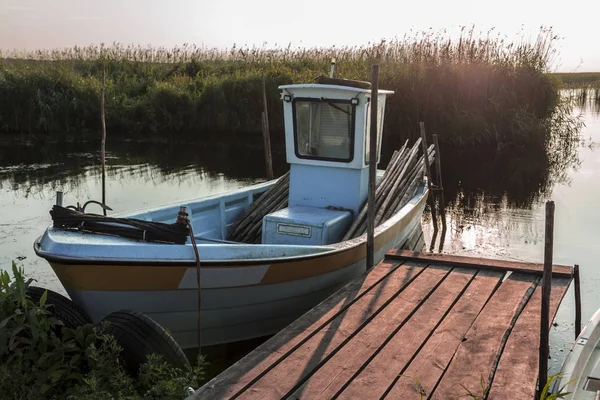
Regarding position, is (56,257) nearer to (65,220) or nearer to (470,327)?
(65,220)

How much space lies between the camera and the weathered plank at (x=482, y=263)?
6.51 meters

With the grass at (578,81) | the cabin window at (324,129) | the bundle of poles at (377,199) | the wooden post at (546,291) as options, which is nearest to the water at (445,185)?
the bundle of poles at (377,199)

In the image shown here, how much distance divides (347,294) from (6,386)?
9.38ft

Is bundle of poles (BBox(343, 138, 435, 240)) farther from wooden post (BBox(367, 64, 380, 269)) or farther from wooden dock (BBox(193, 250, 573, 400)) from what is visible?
wooden dock (BBox(193, 250, 573, 400))

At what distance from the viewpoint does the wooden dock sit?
4066 mm

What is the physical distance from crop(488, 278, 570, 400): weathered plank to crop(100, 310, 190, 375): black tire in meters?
2.33

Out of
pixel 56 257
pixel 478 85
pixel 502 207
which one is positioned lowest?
pixel 502 207

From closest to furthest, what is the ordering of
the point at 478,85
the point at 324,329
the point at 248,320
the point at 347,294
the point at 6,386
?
the point at 6,386 → the point at 324,329 → the point at 347,294 → the point at 248,320 → the point at 478,85

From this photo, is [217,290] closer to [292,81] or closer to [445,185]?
[445,185]

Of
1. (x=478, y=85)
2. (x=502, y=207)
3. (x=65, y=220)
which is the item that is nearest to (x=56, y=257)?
(x=65, y=220)

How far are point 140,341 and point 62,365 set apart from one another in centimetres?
58

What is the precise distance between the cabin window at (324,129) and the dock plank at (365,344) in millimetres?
2473

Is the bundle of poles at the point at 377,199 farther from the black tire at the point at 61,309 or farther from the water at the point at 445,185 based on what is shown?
the black tire at the point at 61,309

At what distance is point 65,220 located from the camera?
597 cm
